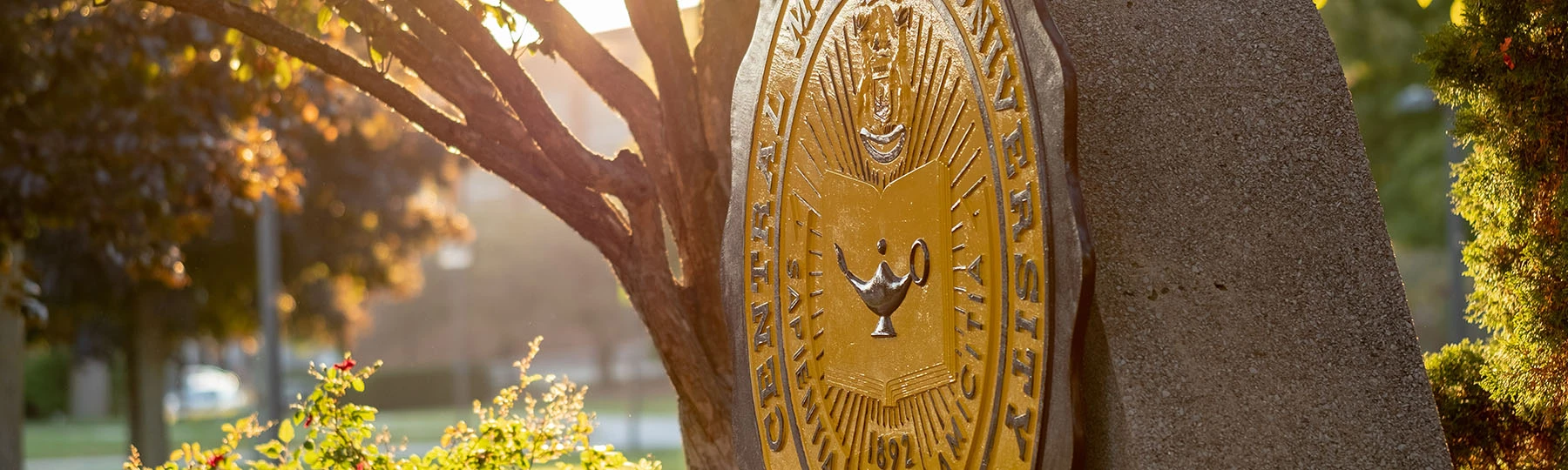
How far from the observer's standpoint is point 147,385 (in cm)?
1881

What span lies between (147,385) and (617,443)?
8528mm

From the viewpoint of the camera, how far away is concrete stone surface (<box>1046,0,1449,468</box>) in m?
2.83

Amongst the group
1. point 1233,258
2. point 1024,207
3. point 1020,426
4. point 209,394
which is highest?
point 209,394

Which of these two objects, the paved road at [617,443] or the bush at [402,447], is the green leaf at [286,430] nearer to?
the bush at [402,447]

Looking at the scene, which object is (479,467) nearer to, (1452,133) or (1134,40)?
(1134,40)

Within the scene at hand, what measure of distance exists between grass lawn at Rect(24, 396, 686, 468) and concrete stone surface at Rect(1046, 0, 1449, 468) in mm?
19666

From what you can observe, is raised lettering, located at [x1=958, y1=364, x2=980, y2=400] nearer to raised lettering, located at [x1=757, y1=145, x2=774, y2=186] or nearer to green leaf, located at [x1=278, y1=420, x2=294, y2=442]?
raised lettering, located at [x1=757, y1=145, x2=774, y2=186]

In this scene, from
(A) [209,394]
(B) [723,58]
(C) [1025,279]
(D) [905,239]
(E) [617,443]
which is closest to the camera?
(C) [1025,279]

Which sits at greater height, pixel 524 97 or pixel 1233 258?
pixel 524 97

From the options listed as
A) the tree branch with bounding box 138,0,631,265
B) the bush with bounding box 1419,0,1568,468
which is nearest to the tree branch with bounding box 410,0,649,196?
the tree branch with bounding box 138,0,631,265

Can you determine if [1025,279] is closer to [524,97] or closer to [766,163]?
[766,163]

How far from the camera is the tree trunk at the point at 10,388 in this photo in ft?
31.7

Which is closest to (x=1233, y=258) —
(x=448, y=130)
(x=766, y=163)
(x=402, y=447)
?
(x=766, y=163)

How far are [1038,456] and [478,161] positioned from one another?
8.05 ft
